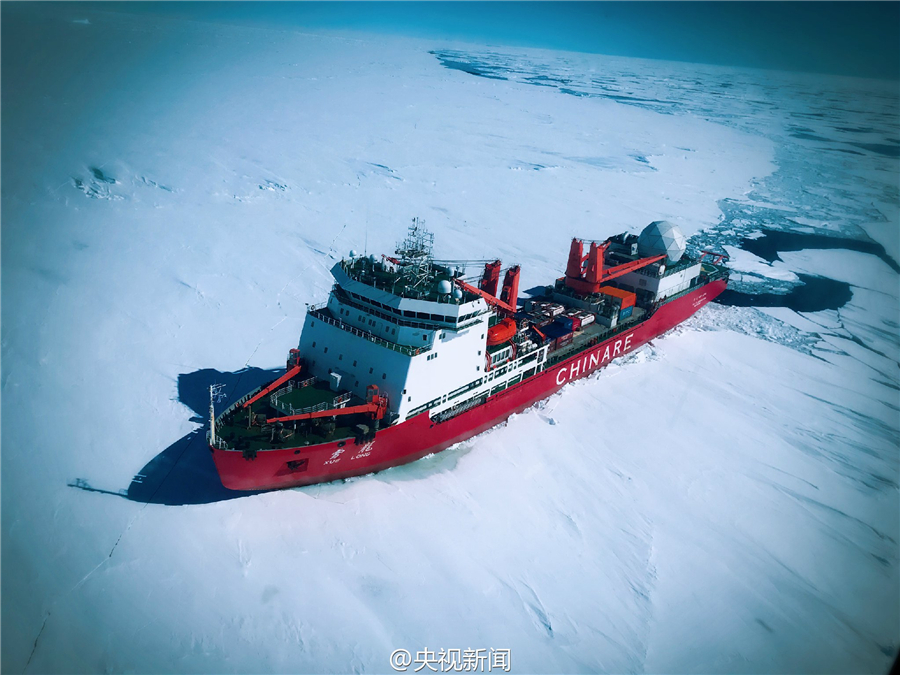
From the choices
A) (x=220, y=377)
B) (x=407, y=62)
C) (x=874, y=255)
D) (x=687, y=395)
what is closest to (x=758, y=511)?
(x=687, y=395)

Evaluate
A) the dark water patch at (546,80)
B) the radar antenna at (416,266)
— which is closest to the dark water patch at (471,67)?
the dark water patch at (546,80)

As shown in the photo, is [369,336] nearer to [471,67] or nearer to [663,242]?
[663,242]

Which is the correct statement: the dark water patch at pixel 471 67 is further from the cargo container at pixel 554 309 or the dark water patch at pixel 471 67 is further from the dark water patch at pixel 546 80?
the cargo container at pixel 554 309

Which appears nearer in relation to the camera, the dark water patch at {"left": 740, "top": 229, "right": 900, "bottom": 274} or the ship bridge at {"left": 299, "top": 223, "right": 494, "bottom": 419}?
the ship bridge at {"left": 299, "top": 223, "right": 494, "bottom": 419}

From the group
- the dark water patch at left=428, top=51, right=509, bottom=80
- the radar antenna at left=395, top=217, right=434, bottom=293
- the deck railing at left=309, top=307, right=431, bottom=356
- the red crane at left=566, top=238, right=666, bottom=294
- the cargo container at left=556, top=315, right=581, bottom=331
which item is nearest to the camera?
the deck railing at left=309, top=307, right=431, bottom=356

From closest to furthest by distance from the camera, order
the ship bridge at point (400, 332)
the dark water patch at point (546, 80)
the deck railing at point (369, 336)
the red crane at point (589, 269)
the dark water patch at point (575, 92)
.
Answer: the deck railing at point (369, 336) → the ship bridge at point (400, 332) → the red crane at point (589, 269) → the dark water patch at point (575, 92) → the dark water patch at point (546, 80)

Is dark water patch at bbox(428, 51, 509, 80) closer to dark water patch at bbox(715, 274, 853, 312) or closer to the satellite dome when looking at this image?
the satellite dome

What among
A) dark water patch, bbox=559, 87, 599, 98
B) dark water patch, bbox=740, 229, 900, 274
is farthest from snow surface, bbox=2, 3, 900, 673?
dark water patch, bbox=559, 87, 599, 98
